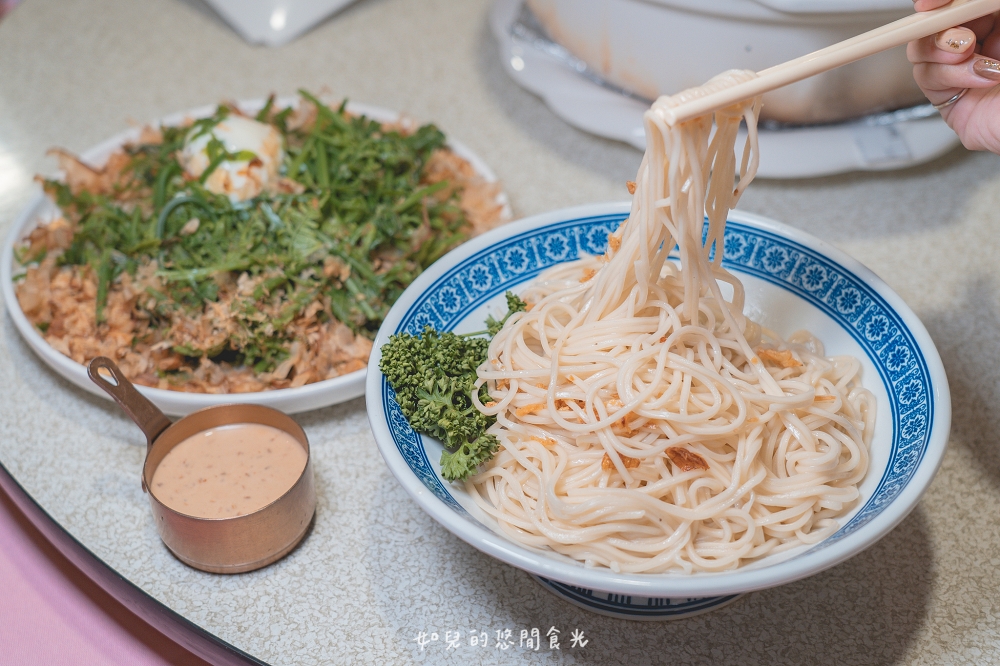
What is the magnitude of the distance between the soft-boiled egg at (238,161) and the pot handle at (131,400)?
0.71 metres

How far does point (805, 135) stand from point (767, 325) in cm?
99

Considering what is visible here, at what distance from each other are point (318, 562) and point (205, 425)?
0.34 metres

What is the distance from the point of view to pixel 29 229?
2.21 meters

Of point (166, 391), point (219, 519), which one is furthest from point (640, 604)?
point (166, 391)

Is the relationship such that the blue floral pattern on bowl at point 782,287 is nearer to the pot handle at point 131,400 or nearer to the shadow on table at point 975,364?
the shadow on table at point 975,364

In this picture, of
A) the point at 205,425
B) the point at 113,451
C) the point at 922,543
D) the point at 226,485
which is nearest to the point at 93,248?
the point at 113,451

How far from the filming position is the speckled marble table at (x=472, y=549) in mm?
1421

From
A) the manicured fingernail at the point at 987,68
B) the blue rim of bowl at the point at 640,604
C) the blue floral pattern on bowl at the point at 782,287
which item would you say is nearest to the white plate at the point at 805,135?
the blue floral pattern on bowl at the point at 782,287

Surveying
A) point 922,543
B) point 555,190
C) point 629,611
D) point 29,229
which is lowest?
point 922,543

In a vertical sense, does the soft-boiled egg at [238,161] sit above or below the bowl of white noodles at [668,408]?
above

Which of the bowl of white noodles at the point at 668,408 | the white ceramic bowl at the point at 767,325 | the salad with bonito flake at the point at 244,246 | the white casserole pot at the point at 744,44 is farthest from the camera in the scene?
the white casserole pot at the point at 744,44

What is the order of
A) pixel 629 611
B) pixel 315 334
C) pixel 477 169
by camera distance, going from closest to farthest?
pixel 629 611 < pixel 315 334 < pixel 477 169

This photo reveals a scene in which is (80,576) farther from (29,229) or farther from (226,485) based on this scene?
(29,229)

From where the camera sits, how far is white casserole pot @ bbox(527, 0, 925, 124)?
6.59ft
